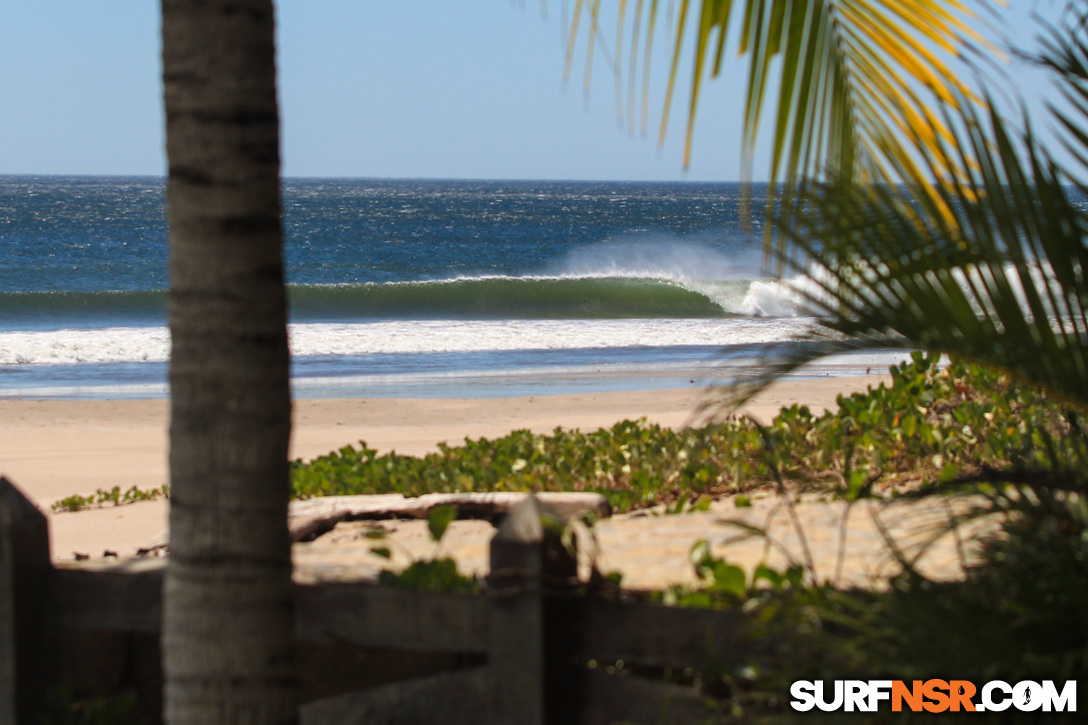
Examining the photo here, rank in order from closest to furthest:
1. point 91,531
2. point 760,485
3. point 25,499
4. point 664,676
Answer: point 664,676 → point 25,499 → point 760,485 → point 91,531

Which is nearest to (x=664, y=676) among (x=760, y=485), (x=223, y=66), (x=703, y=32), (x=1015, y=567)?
(x=1015, y=567)

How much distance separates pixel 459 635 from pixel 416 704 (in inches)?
9.5

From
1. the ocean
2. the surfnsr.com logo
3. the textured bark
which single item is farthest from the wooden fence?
the ocean

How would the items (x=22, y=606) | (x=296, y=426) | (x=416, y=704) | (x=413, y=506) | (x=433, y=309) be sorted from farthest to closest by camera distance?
(x=433, y=309)
(x=296, y=426)
(x=413, y=506)
(x=22, y=606)
(x=416, y=704)

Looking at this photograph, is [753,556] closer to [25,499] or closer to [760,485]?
[760,485]

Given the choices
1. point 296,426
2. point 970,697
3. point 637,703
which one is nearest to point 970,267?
point 970,697

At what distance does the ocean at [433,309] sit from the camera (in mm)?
14898

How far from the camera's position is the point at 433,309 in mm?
27203

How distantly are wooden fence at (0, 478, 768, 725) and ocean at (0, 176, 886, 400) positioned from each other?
582 mm

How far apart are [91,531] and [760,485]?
3.95 meters

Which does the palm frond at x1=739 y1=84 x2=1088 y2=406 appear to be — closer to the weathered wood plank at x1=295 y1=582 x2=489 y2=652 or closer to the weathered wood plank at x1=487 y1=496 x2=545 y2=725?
the weathered wood plank at x1=487 y1=496 x2=545 y2=725

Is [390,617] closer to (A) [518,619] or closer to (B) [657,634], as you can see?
(A) [518,619]

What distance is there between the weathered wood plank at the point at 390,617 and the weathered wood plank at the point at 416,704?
8 centimetres

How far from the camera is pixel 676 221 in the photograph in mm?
71250
